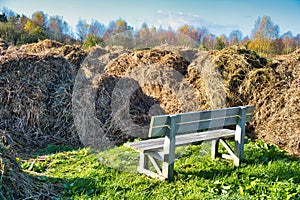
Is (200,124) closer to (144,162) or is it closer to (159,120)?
(159,120)

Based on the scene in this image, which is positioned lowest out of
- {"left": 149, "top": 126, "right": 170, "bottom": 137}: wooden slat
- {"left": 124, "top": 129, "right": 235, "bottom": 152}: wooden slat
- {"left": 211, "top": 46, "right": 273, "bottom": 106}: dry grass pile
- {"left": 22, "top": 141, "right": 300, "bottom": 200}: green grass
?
{"left": 22, "top": 141, "right": 300, "bottom": 200}: green grass

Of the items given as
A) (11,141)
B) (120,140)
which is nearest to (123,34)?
(120,140)

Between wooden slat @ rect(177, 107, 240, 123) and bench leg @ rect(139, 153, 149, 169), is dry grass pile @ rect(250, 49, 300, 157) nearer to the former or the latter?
wooden slat @ rect(177, 107, 240, 123)

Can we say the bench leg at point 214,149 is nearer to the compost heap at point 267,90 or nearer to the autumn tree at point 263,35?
the compost heap at point 267,90

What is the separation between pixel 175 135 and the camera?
412cm

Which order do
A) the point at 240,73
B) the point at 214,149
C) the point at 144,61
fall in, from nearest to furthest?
the point at 214,149
the point at 240,73
the point at 144,61

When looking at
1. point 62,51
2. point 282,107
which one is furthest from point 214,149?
point 62,51

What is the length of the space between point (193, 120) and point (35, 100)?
382cm

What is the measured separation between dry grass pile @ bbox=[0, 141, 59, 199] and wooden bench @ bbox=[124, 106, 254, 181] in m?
1.14

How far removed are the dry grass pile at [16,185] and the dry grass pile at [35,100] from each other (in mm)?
2467

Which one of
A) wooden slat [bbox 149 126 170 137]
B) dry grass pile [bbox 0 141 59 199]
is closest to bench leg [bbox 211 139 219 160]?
wooden slat [bbox 149 126 170 137]

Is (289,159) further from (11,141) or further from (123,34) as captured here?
(123,34)

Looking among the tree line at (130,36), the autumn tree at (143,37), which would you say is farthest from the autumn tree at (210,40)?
the autumn tree at (143,37)

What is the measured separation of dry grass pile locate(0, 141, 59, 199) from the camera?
3.25m
